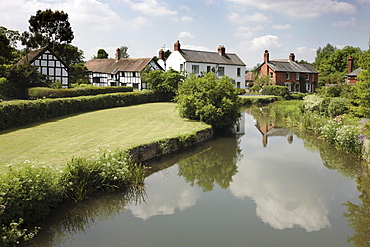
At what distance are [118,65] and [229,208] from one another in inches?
1668

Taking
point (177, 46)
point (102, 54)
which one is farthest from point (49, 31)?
point (102, 54)

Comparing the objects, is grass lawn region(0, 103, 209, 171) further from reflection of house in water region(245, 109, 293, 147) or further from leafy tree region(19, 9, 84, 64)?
leafy tree region(19, 9, 84, 64)

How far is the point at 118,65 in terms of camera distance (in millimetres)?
49250

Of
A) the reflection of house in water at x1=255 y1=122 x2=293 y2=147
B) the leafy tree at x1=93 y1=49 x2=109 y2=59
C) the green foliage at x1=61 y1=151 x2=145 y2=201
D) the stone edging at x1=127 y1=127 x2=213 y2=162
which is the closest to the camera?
the green foliage at x1=61 y1=151 x2=145 y2=201

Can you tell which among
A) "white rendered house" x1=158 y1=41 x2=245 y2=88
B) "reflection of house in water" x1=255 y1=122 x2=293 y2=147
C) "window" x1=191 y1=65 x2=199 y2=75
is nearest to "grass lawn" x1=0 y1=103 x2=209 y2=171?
"reflection of house in water" x1=255 y1=122 x2=293 y2=147

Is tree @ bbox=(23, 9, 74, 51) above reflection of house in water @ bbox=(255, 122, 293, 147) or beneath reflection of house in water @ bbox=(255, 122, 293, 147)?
above

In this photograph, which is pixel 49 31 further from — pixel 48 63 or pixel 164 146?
pixel 164 146

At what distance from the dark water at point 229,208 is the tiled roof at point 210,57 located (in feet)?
120

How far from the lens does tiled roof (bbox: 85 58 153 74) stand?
152 feet

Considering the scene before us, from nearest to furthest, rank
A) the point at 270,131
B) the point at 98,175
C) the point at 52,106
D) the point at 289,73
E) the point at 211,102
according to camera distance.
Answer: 1. the point at 98,175
2. the point at 52,106
3. the point at 211,102
4. the point at 270,131
5. the point at 289,73

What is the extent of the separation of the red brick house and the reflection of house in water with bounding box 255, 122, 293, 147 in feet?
108

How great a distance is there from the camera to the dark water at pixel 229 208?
8188 mm

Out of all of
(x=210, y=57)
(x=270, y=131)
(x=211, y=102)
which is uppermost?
(x=210, y=57)

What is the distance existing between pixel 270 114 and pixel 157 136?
20.3 m
